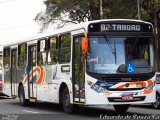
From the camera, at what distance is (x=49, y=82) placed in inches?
802

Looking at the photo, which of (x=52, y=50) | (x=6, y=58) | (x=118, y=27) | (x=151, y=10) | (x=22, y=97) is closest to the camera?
(x=118, y=27)

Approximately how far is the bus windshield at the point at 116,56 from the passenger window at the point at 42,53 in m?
4.55

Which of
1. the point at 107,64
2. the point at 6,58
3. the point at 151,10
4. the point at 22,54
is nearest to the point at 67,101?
the point at 107,64

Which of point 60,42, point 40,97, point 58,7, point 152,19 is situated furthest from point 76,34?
point 58,7

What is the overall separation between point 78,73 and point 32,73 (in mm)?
5555

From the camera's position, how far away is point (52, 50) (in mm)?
19984

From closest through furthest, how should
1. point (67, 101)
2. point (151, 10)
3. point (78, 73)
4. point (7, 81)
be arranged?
point (78, 73)
point (67, 101)
point (7, 81)
point (151, 10)

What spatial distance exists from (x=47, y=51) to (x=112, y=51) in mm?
4532

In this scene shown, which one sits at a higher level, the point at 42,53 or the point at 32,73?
the point at 42,53

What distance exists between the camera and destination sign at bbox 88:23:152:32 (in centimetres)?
1698

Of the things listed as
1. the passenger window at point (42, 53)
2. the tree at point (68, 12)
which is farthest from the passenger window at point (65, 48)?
the tree at point (68, 12)

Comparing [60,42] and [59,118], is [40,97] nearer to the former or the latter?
[60,42]

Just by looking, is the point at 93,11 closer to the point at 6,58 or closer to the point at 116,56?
the point at 6,58

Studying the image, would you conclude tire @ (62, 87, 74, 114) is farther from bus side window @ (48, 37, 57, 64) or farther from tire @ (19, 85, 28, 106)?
tire @ (19, 85, 28, 106)
